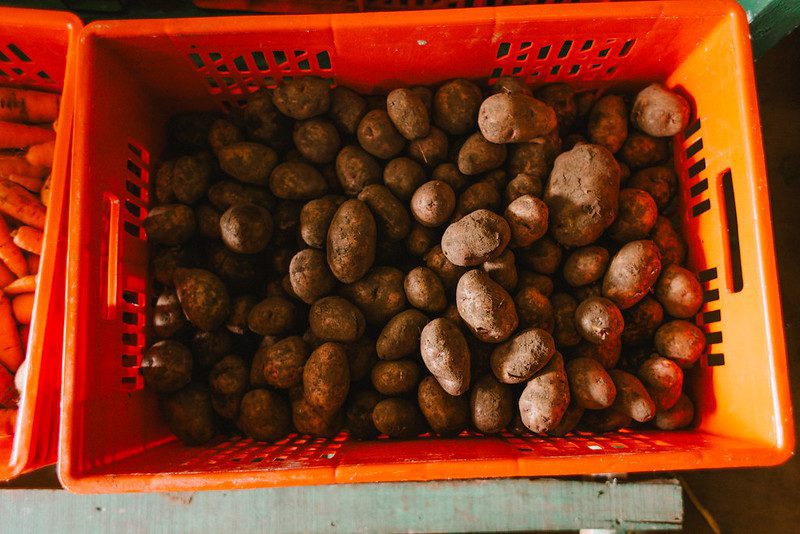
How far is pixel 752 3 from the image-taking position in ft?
4.88

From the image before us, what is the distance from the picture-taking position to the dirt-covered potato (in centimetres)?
124

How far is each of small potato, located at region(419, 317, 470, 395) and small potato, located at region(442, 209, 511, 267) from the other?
6.5 inches

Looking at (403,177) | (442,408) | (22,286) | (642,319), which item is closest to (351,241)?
(403,177)

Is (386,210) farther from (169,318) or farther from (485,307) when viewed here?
(169,318)

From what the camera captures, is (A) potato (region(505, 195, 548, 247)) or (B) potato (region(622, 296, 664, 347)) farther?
(B) potato (region(622, 296, 664, 347))

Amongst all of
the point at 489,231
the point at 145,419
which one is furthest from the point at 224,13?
the point at 145,419

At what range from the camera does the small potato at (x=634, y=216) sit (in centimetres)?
140

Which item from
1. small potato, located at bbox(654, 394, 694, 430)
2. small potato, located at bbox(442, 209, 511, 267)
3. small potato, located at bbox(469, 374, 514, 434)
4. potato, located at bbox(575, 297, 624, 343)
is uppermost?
small potato, located at bbox(442, 209, 511, 267)

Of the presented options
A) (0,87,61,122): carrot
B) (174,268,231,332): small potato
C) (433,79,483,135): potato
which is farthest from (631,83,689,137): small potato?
(0,87,61,122): carrot

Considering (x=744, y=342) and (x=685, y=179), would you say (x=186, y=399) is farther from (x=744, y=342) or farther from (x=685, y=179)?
(x=685, y=179)

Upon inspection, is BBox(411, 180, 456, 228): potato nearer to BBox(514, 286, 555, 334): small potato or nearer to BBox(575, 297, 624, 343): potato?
BBox(514, 286, 555, 334): small potato

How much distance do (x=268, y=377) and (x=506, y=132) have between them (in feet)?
2.86

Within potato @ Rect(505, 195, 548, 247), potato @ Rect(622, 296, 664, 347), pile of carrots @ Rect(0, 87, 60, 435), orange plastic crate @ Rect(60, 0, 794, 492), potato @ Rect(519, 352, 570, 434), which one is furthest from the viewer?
pile of carrots @ Rect(0, 87, 60, 435)

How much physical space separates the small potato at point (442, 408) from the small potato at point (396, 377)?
34 millimetres
